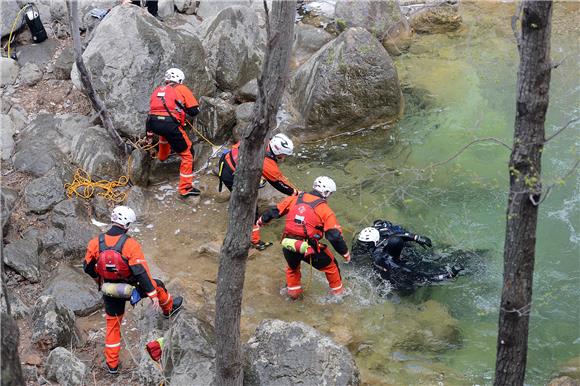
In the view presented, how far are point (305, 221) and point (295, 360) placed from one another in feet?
5.86

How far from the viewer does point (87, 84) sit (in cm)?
1073

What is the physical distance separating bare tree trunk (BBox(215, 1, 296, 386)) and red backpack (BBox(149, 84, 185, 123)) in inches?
176

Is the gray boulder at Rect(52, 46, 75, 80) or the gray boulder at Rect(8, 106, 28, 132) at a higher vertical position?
the gray boulder at Rect(52, 46, 75, 80)

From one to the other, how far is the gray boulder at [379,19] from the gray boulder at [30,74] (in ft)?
19.5

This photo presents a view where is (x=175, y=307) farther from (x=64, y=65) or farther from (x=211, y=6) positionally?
(x=211, y=6)

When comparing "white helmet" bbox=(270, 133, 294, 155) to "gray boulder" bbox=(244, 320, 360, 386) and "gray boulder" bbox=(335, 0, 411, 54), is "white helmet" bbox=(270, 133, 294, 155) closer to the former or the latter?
"gray boulder" bbox=(244, 320, 360, 386)

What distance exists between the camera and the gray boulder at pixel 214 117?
471 inches

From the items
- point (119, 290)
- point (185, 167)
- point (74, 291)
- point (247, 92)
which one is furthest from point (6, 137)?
point (119, 290)

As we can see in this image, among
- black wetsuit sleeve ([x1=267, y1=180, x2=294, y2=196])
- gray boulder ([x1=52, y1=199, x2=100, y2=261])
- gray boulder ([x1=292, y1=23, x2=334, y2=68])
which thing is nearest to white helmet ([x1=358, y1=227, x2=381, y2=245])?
black wetsuit sleeve ([x1=267, y1=180, x2=294, y2=196])

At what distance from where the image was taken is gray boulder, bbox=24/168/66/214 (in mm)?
10250

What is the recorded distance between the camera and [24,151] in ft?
36.9

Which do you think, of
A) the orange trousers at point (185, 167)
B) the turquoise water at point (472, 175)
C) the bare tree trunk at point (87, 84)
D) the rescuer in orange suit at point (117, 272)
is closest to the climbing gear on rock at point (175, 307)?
the rescuer in orange suit at point (117, 272)

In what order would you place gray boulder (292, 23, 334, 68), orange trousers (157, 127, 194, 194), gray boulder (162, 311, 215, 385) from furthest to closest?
gray boulder (292, 23, 334, 68) → orange trousers (157, 127, 194, 194) → gray boulder (162, 311, 215, 385)

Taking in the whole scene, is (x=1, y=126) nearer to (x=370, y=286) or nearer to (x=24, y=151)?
(x=24, y=151)
